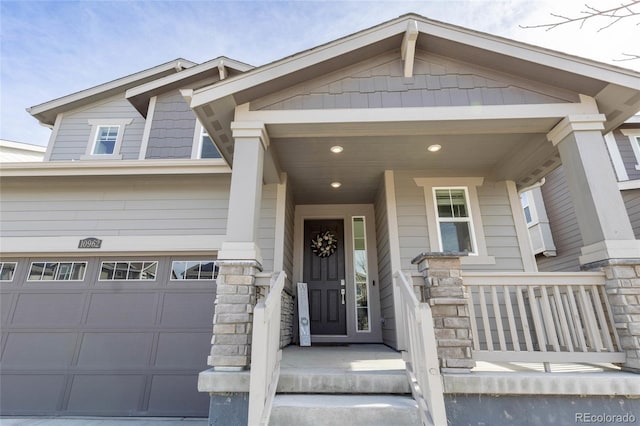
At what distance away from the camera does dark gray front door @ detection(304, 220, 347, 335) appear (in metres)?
6.05

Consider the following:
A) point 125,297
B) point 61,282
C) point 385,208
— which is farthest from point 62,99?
point 385,208

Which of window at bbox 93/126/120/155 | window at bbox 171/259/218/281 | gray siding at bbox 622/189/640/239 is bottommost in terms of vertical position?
window at bbox 171/259/218/281

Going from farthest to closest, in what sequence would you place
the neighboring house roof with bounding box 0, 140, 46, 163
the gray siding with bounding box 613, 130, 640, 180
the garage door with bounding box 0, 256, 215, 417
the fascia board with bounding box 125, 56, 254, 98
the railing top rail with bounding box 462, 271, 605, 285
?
the neighboring house roof with bounding box 0, 140, 46, 163, the gray siding with bounding box 613, 130, 640, 180, the fascia board with bounding box 125, 56, 254, 98, the garage door with bounding box 0, 256, 215, 417, the railing top rail with bounding box 462, 271, 605, 285

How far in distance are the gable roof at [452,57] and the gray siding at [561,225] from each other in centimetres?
485

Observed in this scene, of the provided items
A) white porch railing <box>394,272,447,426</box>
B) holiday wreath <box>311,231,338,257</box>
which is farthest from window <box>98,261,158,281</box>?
white porch railing <box>394,272,447,426</box>

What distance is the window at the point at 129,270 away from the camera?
4.93m

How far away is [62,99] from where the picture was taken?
21.6ft

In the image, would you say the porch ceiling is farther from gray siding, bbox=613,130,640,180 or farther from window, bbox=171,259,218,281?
gray siding, bbox=613,130,640,180

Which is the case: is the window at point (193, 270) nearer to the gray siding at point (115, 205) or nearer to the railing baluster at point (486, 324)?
the gray siding at point (115, 205)

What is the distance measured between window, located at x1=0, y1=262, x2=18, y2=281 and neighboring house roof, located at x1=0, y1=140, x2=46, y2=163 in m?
6.21

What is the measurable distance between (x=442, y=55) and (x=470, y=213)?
2.42m

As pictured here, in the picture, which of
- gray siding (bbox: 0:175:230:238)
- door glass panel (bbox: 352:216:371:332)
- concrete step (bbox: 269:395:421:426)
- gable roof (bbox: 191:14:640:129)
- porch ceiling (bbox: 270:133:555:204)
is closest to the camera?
concrete step (bbox: 269:395:421:426)

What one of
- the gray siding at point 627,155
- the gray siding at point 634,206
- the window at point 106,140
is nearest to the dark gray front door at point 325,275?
the window at point 106,140

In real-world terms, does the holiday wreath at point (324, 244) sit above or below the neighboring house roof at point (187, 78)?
below
